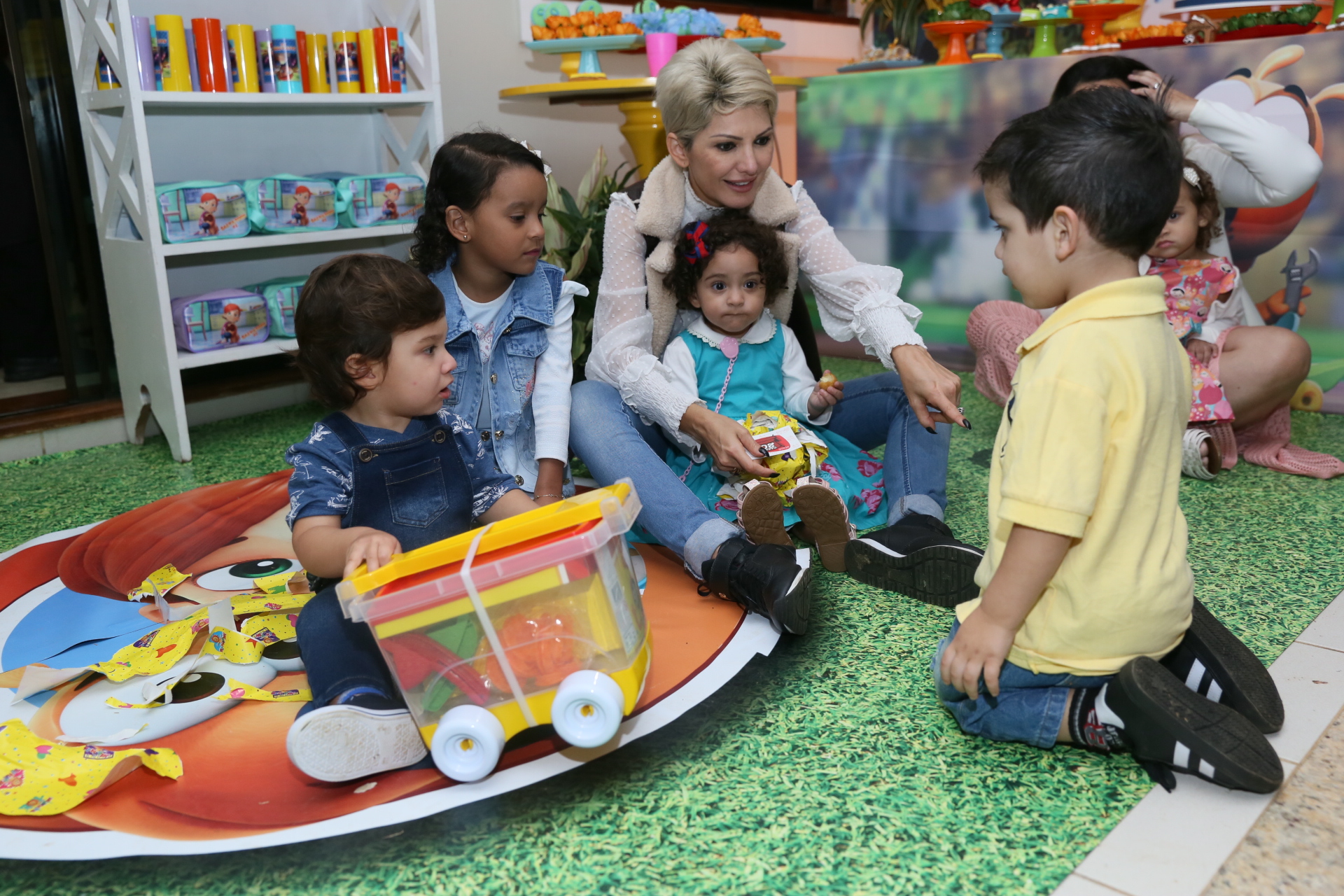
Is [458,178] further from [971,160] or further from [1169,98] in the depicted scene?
[971,160]

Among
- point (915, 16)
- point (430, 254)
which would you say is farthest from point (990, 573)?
point (915, 16)

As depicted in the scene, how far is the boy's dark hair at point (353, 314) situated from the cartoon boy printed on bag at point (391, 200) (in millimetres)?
1353

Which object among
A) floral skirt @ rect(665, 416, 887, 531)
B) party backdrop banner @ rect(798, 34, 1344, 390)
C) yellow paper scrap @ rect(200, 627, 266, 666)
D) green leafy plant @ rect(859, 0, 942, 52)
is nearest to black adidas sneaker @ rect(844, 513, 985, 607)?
floral skirt @ rect(665, 416, 887, 531)

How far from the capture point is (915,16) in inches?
137

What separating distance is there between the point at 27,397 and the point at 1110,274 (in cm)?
251

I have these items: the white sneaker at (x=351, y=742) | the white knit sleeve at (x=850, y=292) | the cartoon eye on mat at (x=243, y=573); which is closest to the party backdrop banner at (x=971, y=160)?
the white knit sleeve at (x=850, y=292)

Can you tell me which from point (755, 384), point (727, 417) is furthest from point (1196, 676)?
point (755, 384)

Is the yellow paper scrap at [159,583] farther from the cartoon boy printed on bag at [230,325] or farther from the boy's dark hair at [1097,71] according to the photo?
the boy's dark hair at [1097,71]

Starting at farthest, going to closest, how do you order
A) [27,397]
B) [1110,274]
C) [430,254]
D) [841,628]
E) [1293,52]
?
→ [27,397] → [1293,52] → [430,254] → [841,628] → [1110,274]

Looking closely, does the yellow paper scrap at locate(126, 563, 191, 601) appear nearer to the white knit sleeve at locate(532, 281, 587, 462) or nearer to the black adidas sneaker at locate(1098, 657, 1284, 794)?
the white knit sleeve at locate(532, 281, 587, 462)

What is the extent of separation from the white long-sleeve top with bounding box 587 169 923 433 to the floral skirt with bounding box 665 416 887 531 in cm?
10

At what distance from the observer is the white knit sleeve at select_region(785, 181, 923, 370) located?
160 cm

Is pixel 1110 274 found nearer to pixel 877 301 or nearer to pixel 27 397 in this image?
pixel 877 301

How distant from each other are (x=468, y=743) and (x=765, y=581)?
1.47 ft
